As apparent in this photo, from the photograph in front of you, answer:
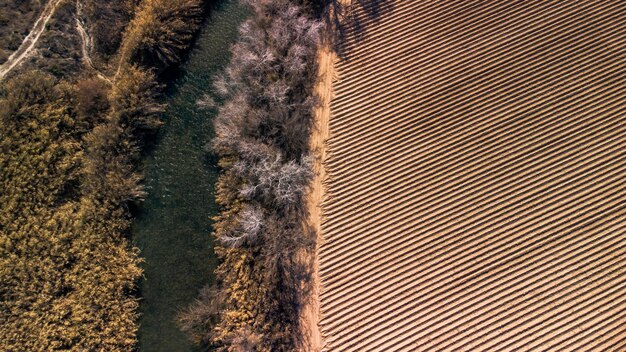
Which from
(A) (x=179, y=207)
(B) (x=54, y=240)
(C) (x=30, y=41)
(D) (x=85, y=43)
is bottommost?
(A) (x=179, y=207)

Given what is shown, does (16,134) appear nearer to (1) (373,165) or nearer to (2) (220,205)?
(2) (220,205)

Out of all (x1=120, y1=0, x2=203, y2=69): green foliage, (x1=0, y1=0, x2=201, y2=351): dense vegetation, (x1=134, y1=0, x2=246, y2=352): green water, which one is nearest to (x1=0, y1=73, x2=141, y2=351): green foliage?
(x1=0, y1=0, x2=201, y2=351): dense vegetation

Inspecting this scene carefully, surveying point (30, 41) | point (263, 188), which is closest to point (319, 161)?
point (263, 188)

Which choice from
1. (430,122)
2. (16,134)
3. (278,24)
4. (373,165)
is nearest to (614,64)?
(430,122)

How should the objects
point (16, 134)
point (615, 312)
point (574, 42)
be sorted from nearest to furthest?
point (615, 312)
point (16, 134)
point (574, 42)

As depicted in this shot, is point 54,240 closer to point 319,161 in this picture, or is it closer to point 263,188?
point 263,188

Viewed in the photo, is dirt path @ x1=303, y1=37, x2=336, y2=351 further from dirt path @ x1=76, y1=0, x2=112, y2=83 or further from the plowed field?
dirt path @ x1=76, y1=0, x2=112, y2=83
